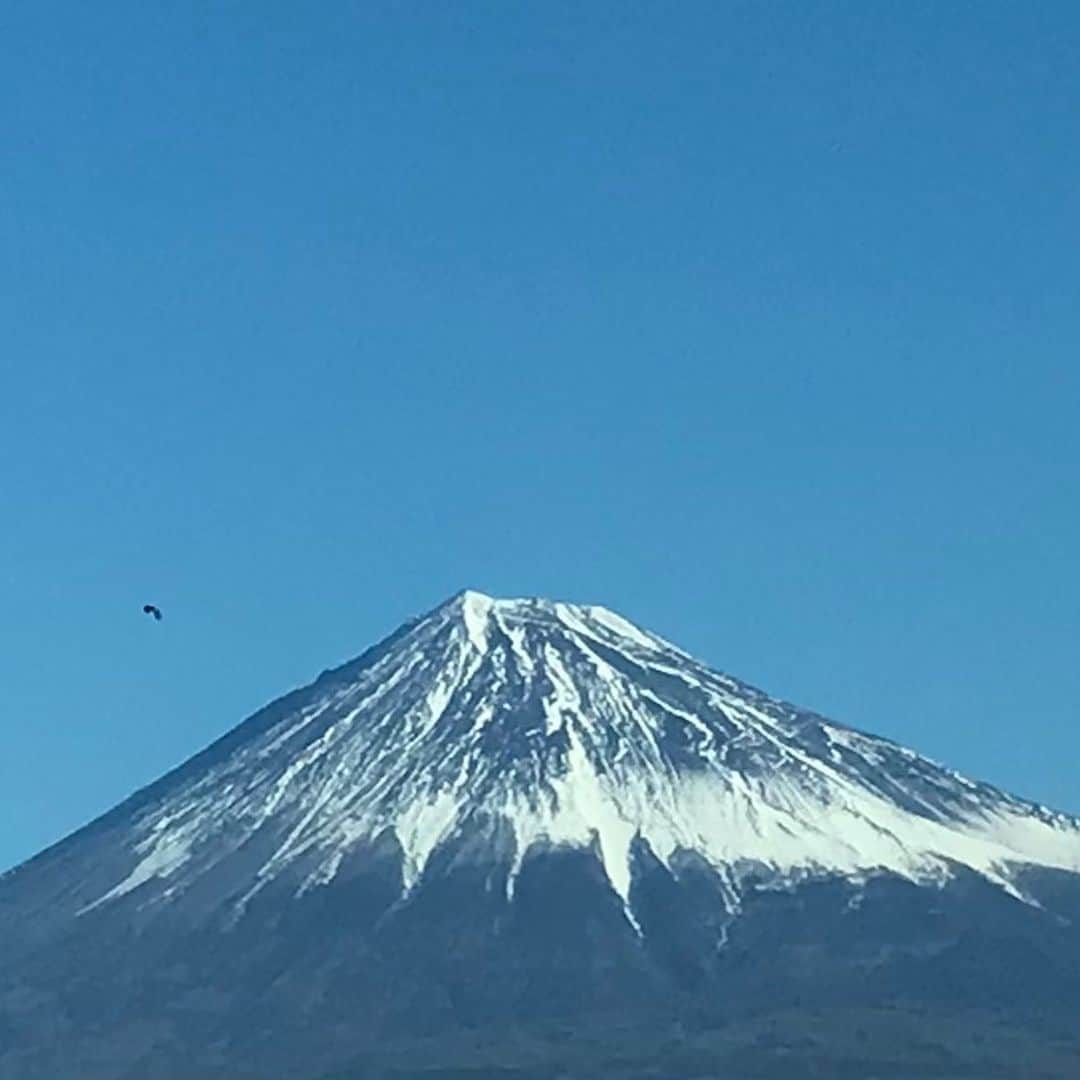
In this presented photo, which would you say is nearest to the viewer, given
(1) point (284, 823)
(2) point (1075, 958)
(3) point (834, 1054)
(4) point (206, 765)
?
(3) point (834, 1054)

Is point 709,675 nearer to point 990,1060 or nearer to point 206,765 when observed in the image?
point 206,765

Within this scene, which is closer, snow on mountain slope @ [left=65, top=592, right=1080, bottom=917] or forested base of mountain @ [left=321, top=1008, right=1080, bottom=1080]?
forested base of mountain @ [left=321, top=1008, right=1080, bottom=1080]

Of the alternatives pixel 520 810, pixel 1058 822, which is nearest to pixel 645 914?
pixel 520 810

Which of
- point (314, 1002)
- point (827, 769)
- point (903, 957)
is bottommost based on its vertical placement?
point (314, 1002)

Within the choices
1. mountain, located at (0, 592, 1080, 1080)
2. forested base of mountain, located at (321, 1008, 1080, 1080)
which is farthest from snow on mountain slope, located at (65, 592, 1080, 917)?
forested base of mountain, located at (321, 1008, 1080, 1080)

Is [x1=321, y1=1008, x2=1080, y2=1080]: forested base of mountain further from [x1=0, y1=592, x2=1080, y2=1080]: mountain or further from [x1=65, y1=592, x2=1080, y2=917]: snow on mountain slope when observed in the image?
[x1=65, y1=592, x2=1080, y2=917]: snow on mountain slope

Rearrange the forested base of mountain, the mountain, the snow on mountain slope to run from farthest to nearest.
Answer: the snow on mountain slope, the mountain, the forested base of mountain
